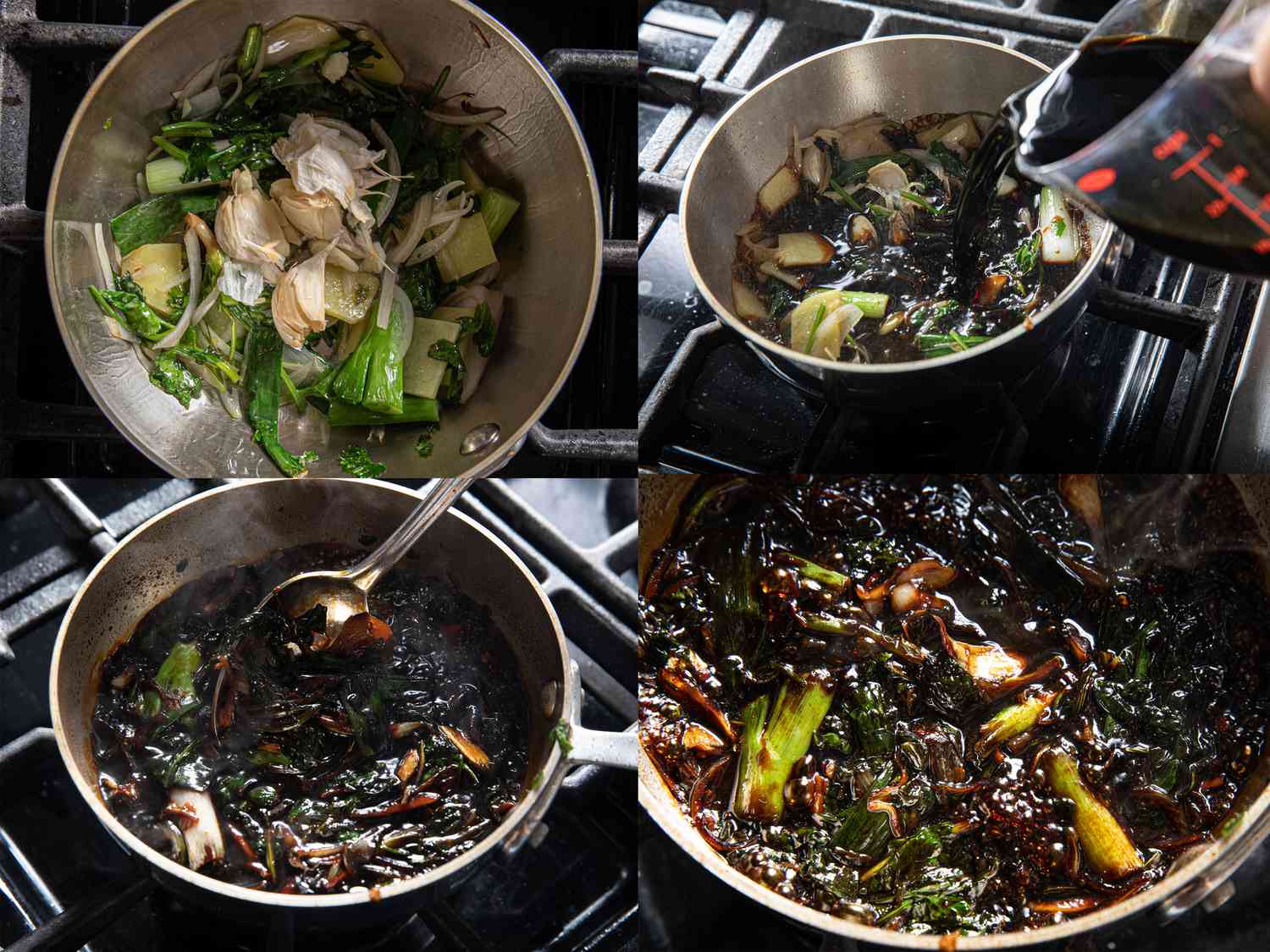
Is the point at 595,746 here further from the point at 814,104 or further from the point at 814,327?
the point at 814,104

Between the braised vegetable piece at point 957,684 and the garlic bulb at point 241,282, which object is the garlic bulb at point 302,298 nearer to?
the garlic bulb at point 241,282

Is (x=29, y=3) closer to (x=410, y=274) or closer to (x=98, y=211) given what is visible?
(x=98, y=211)

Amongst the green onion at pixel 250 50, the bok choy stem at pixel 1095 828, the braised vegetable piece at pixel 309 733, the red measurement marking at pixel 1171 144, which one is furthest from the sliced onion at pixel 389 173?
the bok choy stem at pixel 1095 828

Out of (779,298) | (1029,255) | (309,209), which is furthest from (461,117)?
(1029,255)

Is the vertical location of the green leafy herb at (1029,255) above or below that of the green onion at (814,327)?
above

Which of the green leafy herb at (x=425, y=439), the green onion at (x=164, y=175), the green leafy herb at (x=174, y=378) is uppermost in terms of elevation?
the green onion at (x=164, y=175)

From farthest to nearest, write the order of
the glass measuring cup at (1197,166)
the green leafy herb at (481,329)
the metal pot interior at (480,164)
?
the green leafy herb at (481,329) < the metal pot interior at (480,164) < the glass measuring cup at (1197,166)

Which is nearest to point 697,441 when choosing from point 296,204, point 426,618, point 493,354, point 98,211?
point 493,354
